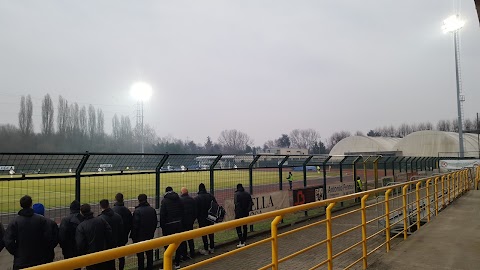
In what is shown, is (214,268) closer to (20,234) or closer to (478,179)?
(20,234)

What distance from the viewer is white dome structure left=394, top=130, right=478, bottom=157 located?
6588 cm

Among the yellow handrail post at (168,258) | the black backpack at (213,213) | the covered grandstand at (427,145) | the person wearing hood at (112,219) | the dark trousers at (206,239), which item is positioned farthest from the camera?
the covered grandstand at (427,145)

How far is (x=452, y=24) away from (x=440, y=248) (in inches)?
1685

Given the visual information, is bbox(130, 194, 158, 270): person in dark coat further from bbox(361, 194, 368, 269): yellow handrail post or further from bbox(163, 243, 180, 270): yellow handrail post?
bbox(163, 243, 180, 270): yellow handrail post

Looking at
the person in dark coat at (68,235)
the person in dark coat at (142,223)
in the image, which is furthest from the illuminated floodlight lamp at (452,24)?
the person in dark coat at (68,235)

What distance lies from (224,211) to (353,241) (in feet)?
11.2

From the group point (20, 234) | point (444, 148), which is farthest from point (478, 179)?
point (444, 148)

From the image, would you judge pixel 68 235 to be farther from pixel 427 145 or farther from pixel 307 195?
pixel 427 145

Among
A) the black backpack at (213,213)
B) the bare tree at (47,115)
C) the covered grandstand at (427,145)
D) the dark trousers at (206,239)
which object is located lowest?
the dark trousers at (206,239)

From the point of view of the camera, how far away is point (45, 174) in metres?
6.91

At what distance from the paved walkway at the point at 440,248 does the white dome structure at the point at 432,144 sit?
6305cm

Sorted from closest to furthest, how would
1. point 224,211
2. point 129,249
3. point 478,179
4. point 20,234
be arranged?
point 129,249
point 20,234
point 224,211
point 478,179

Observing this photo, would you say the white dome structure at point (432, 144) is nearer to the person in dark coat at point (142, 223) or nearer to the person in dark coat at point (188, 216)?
Result: the person in dark coat at point (188, 216)

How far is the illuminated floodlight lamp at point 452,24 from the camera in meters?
40.7
